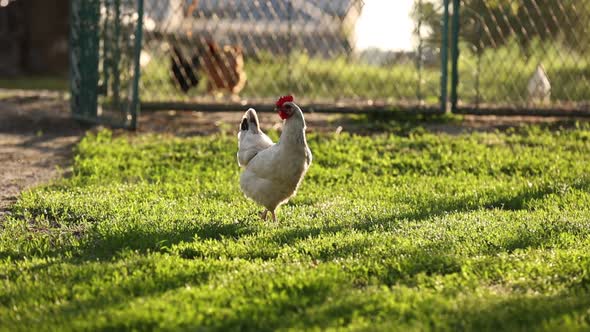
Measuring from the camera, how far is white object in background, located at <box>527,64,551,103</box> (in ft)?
35.5

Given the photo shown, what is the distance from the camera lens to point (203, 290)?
4578mm

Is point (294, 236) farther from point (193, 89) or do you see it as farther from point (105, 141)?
point (193, 89)

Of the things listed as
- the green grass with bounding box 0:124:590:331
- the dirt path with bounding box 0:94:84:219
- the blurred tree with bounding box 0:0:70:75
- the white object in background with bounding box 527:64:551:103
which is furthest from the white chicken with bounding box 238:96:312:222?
the blurred tree with bounding box 0:0:70:75

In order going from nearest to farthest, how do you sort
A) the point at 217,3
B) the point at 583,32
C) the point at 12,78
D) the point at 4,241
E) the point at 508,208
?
1. the point at 4,241
2. the point at 508,208
3. the point at 583,32
4. the point at 217,3
5. the point at 12,78

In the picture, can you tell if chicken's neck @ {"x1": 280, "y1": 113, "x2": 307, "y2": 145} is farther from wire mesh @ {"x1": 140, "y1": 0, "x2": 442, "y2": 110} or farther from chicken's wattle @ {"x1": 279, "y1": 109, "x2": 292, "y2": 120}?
wire mesh @ {"x1": 140, "y1": 0, "x2": 442, "y2": 110}

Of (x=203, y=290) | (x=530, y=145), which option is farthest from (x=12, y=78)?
(x=203, y=290)

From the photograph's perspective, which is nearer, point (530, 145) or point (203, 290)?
point (203, 290)

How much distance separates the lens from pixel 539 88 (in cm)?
1089

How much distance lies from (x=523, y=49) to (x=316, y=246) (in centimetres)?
626

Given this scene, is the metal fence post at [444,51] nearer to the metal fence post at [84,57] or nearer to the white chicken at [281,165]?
the metal fence post at [84,57]

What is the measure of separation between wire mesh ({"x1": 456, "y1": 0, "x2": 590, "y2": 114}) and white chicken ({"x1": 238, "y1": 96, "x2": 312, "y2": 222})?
4.48m

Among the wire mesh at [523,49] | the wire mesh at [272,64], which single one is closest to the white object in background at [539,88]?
the wire mesh at [523,49]

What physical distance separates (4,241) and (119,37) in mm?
5038

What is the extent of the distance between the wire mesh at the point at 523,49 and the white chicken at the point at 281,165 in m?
4.48
